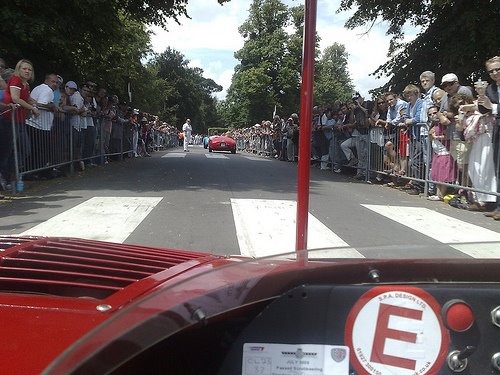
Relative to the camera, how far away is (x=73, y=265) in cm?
177

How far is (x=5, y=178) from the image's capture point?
770cm

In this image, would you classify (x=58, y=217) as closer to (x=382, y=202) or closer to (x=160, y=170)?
(x=382, y=202)

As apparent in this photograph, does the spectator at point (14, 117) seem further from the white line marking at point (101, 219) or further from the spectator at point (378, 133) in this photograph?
the spectator at point (378, 133)

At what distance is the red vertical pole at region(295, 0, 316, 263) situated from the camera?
2.73m

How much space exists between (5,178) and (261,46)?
178 feet

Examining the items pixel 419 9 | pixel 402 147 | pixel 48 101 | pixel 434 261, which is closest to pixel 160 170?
pixel 48 101

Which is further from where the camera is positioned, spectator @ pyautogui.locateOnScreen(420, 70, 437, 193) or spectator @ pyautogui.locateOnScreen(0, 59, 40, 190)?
spectator @ pyautogui.locateOnScreen(420, 70, 437, 193)

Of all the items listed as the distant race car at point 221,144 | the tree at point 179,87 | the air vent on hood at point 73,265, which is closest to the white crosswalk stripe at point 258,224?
the air vent on hood at point 73,265

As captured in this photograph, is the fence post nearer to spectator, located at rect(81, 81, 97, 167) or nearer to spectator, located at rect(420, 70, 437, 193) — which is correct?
spectator, located at rect(81, 81, 97, 167)

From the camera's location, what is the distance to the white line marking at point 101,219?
508 cm

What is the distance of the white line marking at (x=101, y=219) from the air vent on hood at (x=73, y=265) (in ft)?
9.29

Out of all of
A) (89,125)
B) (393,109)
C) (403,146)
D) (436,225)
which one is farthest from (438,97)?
(89,125)

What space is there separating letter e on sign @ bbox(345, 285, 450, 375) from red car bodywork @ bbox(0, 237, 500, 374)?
0.02 metres

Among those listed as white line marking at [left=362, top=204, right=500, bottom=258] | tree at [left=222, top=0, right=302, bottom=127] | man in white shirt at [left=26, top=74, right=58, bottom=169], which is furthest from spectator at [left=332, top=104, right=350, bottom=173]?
tree at [left=222, top=0, right=302, bottom=127]
